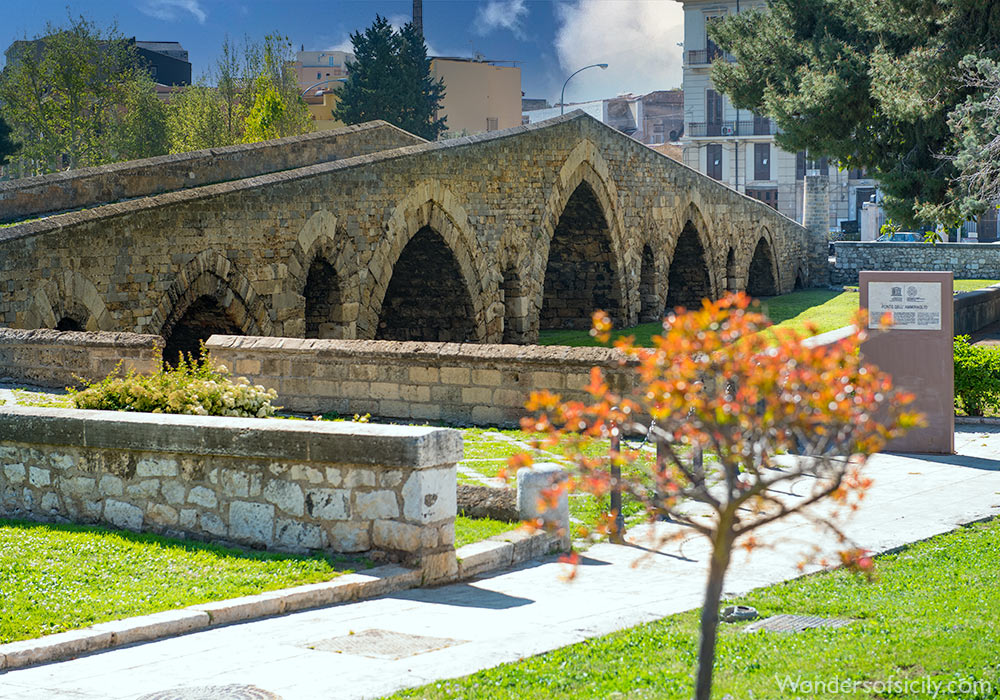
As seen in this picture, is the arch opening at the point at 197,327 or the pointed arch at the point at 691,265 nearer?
the arch opening at the point at 197,327

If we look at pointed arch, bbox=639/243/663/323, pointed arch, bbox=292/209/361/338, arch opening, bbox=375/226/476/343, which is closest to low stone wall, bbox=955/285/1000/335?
arch opening, bbox=375/226/476/343

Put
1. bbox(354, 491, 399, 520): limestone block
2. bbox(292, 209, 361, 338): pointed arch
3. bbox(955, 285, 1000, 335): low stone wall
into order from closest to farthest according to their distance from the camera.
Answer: bbox(354, 491, 399, 520): limestone block
bbox(292, 209, 361, 338): pointed arch
bbox(955, 285, 1000, 335): low stone wall

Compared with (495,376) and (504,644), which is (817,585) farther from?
(495,376)

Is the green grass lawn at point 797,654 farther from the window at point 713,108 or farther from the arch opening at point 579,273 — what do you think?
the window at point 713,108

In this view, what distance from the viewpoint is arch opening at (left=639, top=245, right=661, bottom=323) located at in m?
35.1

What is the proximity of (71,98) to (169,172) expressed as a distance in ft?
75.0

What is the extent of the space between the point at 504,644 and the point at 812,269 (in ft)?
146

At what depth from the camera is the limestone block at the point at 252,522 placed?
750cm

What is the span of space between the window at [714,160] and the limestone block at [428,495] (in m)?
58.6

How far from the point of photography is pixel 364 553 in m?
7.33

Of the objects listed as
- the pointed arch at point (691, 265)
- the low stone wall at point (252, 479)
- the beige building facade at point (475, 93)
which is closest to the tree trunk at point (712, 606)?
the low stone wall at point (252, 479)

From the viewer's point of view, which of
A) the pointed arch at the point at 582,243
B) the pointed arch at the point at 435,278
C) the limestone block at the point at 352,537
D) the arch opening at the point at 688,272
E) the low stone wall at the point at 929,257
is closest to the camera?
the limestone block at the point at 352,537

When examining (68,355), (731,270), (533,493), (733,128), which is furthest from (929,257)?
(533,493)

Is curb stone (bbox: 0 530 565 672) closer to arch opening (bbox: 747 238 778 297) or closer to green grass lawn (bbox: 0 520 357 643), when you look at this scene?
green grass lawn (bbox: 0 520 357 643)
